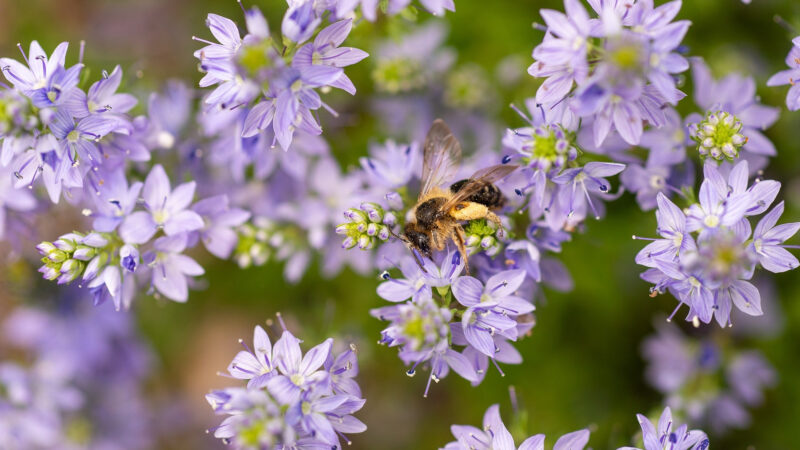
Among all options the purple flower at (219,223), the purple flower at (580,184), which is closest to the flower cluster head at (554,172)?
the purple flower at (580,184)

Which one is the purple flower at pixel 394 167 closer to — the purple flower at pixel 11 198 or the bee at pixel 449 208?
the bee at pixel 449 208

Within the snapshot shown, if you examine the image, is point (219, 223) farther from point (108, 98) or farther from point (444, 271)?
point (444, 271)

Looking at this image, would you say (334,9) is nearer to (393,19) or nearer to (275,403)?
(393,19)

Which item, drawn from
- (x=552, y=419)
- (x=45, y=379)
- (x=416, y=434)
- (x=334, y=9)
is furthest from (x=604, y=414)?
(x=45, y=379)

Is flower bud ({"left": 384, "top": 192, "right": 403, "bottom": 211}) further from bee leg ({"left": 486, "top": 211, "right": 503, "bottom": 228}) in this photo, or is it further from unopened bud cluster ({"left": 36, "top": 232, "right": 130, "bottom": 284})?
unopened bud cluster ({"left": 36, "top": 232, "right": 130, "bottom": 284})

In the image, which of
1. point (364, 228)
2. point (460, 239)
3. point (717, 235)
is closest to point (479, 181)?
point (460, 239)

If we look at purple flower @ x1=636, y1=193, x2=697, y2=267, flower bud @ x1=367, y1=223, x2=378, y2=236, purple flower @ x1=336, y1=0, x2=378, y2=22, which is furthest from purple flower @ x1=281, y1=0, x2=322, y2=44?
purple flower @ x1=636, y1=193, x2=697, y2=267
